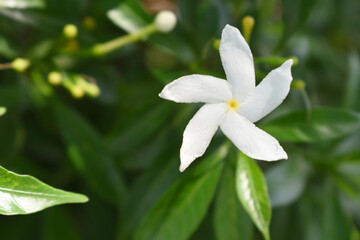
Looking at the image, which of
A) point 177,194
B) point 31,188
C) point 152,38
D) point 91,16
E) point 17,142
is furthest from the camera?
point 91,16

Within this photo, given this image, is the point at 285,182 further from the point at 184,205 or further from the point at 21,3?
the point at 21,3

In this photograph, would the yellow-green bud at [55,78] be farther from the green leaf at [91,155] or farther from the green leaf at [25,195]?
the green leaf at [25,195]

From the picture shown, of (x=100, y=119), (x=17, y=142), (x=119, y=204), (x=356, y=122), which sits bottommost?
(x=356, y=122)

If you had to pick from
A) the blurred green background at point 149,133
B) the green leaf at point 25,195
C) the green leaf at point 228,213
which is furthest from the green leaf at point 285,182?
the green leaf at point 25,195

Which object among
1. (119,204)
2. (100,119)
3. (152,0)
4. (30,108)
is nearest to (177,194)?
(119,204)

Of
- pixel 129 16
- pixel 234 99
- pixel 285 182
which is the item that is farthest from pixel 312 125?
pixel 129 16

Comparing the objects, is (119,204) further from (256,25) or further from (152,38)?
(256,25)
